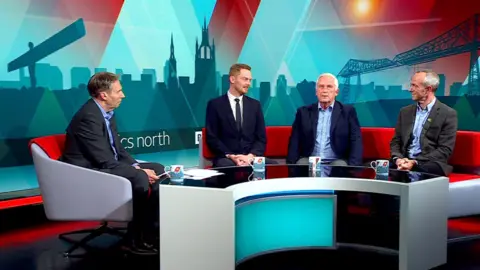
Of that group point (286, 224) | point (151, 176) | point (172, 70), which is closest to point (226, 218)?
point (286, 224)

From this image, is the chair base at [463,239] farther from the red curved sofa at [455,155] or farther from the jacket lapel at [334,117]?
the jacket lapel at [334,117]

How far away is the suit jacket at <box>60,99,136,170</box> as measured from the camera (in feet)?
12.4

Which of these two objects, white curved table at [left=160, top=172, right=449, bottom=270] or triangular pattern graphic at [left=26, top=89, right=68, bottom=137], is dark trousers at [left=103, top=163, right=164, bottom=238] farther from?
triangular pattern graphic at [left=26, top=89, right=68, bottom=137]

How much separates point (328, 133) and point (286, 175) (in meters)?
1.28

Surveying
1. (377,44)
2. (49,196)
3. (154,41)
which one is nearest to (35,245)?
(49,196)

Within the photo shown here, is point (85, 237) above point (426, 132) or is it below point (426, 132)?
below

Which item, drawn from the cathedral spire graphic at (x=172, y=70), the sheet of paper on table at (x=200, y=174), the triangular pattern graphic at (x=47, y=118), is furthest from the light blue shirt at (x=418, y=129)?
the triangular pattern graphic at (x=47, y=118)

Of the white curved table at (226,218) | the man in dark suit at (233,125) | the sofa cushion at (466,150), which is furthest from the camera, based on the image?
the man in dark suit at (233,125)

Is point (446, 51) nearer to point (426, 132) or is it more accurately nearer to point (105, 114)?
point (426, 132)

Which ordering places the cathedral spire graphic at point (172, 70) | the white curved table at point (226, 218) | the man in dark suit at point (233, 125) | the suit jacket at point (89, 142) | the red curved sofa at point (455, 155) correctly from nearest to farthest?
the white curved table at point (226, 218) → the suit jacket at point (89, 142) → the red curved sofa at point (455, 155) → the man in dark suit at point (233, 125) → the cathedral spire graphic at point (172, 70)

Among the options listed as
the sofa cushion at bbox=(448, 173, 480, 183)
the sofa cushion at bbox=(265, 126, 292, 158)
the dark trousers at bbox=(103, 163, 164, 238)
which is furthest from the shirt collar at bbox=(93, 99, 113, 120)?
the sofa cushion at bbox=(448, 173, 480, 183)

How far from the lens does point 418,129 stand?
4559mm

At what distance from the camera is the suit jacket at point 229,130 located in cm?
483

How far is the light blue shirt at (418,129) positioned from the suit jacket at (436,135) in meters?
0.03
